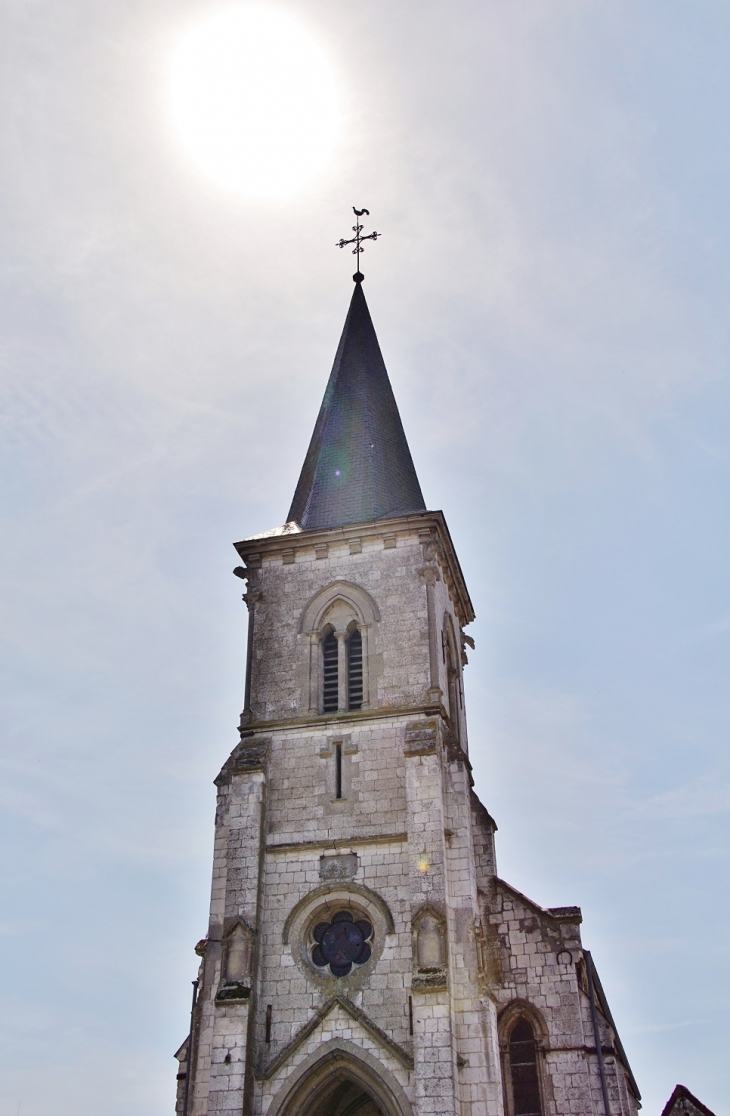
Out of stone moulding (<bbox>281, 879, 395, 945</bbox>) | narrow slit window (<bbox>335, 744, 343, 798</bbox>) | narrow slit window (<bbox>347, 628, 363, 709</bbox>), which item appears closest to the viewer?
stone moulding (<bbox>281, 879, 395, 945</bbox>)

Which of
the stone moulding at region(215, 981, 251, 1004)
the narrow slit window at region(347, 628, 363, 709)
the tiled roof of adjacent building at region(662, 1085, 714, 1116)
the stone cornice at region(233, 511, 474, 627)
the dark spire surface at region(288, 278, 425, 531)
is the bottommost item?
the tiled roof of adjacent building at region(662, 1085, 714, 1116)

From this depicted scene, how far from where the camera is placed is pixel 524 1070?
62.5 feet

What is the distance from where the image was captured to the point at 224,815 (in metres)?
21.0

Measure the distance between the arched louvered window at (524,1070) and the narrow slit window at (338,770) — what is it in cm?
519

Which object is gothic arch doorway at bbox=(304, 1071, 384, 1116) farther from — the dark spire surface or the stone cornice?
the dark spire surface

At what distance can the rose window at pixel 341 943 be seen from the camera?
1894 cm

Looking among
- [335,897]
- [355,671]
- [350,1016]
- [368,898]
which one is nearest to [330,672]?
[355,671]

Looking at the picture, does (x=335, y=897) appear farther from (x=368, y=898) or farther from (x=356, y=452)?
(x=356, y=452)

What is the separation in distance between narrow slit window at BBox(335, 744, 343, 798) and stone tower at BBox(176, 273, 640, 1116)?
0.04 m

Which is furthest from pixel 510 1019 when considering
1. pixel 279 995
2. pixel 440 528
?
pixel 440 528

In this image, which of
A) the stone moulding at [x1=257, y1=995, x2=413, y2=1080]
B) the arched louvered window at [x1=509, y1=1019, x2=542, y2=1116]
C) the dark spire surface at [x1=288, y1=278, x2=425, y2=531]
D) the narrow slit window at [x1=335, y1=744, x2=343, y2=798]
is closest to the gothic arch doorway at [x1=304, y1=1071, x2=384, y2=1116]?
the stone moulding at [x1=257, y1=995, x2=413, y2=1080]

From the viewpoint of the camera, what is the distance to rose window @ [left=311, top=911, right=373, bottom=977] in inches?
746

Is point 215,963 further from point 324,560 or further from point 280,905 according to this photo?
point 324,560

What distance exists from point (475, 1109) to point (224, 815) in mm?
6965
